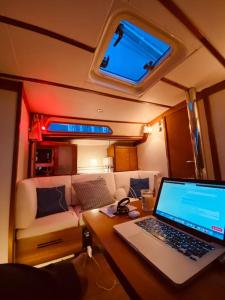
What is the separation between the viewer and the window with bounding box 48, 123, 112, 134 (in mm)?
2633

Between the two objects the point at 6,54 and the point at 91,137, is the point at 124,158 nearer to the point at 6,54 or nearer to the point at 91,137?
the point at 91,137

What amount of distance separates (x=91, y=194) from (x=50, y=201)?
1.79 ft

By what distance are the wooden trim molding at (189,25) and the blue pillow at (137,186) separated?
2.09 m

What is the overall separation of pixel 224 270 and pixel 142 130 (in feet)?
10.1

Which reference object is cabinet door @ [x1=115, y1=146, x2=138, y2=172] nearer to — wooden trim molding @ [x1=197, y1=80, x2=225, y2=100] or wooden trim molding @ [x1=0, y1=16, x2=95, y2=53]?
wooden trim molding @ [x1=197, y1=80, x2=225, y2=100]

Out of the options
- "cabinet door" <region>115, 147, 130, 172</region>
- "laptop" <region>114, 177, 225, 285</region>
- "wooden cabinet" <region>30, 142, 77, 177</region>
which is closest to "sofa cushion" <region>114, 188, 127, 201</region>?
"cabinet door" <region>115, 147, 130, 172</region>

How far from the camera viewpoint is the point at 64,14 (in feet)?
2.97

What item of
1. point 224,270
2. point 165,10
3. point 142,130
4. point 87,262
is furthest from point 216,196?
point 142,130

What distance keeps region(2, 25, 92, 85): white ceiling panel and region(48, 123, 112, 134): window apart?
1.21m

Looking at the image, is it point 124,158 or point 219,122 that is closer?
point 219,122

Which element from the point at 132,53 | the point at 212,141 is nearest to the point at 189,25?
the point at 132,53

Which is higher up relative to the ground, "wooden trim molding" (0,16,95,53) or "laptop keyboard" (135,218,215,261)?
"wooden trim molding" (0,16,95,53)

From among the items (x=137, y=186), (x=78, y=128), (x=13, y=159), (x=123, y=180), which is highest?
(x=78, y=128)

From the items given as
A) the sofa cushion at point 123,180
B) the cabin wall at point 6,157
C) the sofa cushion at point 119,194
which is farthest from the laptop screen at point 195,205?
the sofa cushion at point 123,180
